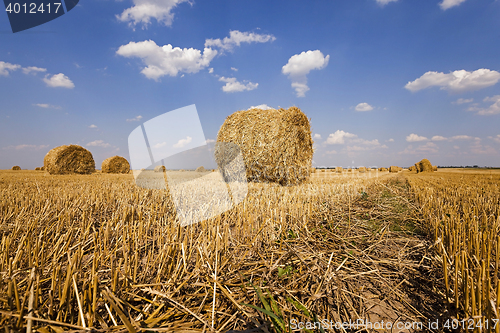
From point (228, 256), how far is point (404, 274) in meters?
1.32

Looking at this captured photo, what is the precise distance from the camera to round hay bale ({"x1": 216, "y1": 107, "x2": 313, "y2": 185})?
668cm

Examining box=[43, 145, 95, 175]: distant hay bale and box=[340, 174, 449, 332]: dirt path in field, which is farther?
box=[43, 145, 95, 175]: distant hay bale

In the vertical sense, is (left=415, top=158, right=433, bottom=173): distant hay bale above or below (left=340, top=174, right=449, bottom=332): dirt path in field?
above

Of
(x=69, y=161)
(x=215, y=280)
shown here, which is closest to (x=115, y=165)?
(x=69, y=161)

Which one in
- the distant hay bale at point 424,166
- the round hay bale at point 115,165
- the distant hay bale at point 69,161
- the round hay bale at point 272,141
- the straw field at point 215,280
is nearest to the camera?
the straw field at point 215,280

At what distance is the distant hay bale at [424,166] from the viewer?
1941 cm

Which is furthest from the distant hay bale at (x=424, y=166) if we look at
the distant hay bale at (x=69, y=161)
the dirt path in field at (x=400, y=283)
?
the distant hay bale at (x=69, y=161)

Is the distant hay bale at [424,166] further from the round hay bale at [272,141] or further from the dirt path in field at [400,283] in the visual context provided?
the dirt path in field at [400,283]

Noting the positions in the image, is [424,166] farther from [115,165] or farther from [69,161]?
[69,161]

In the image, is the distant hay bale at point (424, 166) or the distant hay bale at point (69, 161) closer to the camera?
the distant hay bale at point (69, 161)

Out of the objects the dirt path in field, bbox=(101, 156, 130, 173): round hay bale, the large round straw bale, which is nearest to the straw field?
the dirt path in field

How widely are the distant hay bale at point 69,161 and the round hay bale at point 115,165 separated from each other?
1.12 meters

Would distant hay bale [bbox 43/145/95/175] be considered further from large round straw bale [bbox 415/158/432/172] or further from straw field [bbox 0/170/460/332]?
large round straw bale [bbox 415/158/432/172]

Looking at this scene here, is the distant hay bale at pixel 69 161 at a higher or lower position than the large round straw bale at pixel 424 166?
higher
